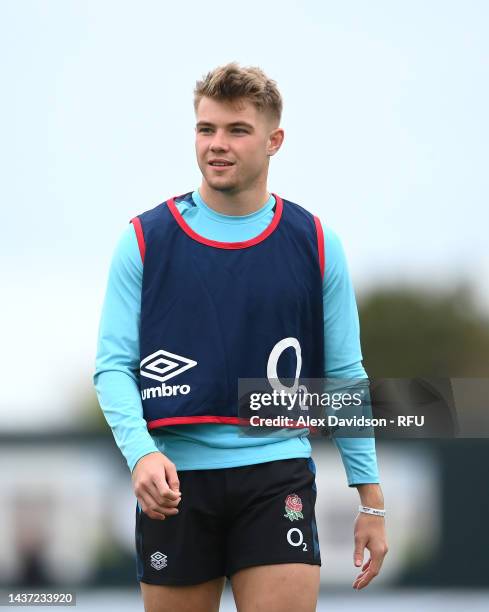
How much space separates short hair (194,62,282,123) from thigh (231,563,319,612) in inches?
57.5

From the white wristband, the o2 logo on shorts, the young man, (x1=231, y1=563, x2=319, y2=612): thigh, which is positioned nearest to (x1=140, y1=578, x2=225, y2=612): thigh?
the young man

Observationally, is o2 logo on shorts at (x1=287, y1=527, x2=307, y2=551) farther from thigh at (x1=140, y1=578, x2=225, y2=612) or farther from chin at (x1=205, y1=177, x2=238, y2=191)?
chin at (x1=205, y1=177, x2=238, y2=191)

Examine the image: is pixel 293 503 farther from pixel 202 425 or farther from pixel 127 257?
pixel 127 257

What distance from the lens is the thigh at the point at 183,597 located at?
397 cm

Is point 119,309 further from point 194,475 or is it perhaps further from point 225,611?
point 225,611

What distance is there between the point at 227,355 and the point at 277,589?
2.45ft

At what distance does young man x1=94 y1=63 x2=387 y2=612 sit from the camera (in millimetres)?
3953

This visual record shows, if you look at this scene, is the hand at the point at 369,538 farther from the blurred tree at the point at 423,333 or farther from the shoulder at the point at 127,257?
the blurred tree at the point at 423,333

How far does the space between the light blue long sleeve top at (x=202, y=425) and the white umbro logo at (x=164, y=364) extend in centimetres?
4

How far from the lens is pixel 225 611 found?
8.80 metres

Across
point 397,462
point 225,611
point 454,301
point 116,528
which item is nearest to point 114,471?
point 116,528

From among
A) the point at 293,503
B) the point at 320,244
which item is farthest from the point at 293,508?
the point at 320,244

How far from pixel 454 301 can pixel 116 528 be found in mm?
37574

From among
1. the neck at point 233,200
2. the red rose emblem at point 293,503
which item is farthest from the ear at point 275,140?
the red rose emblem at point 293,503
